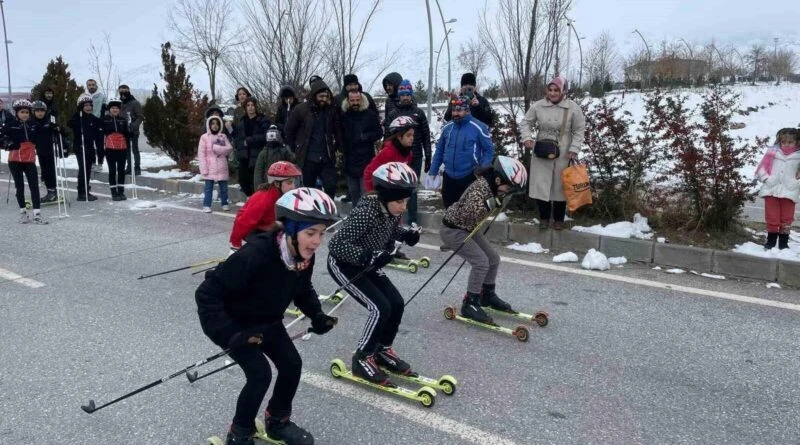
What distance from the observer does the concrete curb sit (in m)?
6.51

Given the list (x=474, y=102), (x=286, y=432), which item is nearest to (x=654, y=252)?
(x=474, y=102)

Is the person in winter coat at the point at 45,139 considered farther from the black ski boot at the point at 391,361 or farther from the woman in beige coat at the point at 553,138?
the black ski boot at the point at 391,361

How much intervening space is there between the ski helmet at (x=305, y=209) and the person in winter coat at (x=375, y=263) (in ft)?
3.46

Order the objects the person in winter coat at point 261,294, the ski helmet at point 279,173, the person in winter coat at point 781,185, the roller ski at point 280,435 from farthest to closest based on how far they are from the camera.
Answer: the person in winter coat at point 781,185, the ski helmet at point 279,173, the roller ski at point 280,435, the person in winter coat at point 261,294

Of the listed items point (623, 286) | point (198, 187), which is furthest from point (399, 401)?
point (198, 187)

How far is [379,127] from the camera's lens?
28.7ft

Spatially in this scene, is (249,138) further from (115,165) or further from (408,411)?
(408,411)

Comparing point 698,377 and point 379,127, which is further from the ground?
point 379,127

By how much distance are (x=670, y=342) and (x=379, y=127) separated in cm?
510

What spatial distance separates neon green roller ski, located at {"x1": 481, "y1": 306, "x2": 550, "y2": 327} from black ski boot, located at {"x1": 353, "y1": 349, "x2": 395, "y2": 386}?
1652 millimetres

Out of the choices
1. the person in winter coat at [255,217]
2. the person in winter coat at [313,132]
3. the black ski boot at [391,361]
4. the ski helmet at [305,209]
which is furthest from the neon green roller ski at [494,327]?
the person in winter coat at [313,132]

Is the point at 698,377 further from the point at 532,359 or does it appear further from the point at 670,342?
the point at 532,359

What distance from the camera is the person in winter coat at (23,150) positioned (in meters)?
9.92

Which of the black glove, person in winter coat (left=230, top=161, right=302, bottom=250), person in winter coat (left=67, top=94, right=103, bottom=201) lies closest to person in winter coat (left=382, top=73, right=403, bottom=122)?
person in winter coat (left=230, top=161, right=302, bottom=250)
